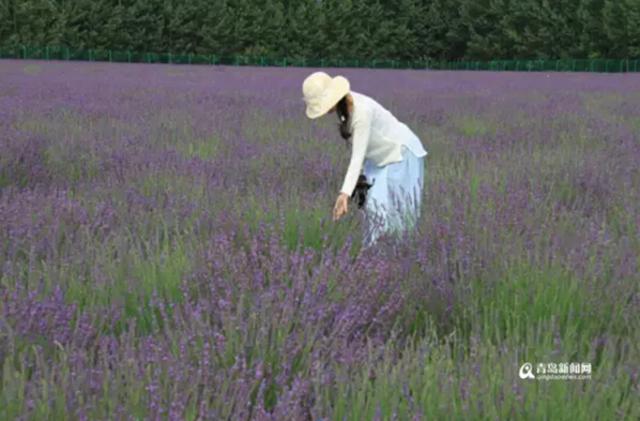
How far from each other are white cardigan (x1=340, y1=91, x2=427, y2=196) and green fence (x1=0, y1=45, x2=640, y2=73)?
85.0ft

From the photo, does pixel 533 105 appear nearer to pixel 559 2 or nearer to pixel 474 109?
pixel 474 109

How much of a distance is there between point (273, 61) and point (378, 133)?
32.6 meters

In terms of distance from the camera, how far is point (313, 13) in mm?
39938

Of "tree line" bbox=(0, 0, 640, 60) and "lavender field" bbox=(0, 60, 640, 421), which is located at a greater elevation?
"tree line" bbox=(0, 0, 640, 60)

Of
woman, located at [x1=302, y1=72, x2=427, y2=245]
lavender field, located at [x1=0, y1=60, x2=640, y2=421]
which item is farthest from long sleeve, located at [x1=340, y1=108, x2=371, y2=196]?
lavender field, located at [x1=0, y1=60, x2=640, y2=421]

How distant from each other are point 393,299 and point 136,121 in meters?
5.51

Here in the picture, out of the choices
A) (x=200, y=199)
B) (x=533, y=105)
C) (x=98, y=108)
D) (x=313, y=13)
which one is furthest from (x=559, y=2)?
(x=200, y=199)

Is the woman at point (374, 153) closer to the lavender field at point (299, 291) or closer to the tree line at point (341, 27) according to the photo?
the lavender field at point (299, 291)

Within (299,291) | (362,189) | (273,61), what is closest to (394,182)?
(362,189)

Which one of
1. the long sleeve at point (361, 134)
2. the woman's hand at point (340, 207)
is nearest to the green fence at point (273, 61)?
the long sleeve at point (361, 134)

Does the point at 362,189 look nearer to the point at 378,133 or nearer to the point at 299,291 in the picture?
the point at 378,133

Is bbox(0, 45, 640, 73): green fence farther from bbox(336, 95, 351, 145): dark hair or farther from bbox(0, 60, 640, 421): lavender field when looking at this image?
bbox(336, 95, 351, 145): dark hair

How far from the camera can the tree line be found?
33469 millimetres

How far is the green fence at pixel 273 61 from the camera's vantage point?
30078mm
